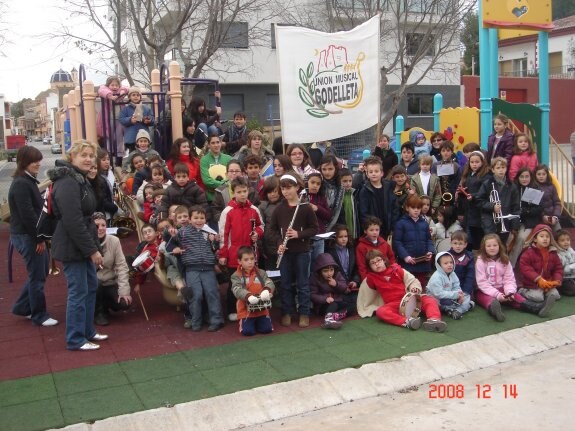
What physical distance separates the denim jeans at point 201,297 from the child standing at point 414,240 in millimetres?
2201

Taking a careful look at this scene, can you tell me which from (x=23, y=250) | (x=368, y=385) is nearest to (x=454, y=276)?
(x=368, y=385)

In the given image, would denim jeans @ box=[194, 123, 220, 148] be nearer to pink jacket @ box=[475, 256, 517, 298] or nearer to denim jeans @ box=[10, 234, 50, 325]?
denim jeans @ box=[10, 234, 50, 325]

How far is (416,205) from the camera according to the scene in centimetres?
747

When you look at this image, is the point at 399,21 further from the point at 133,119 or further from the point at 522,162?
the point at 133,119

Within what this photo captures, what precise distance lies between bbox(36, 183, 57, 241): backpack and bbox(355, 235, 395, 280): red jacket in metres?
3.17

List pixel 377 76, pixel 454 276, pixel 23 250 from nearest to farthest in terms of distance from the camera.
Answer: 1. pixel 23 250
2. pixel 454 276
3. pixel 377 76

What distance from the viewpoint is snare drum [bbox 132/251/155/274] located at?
22.3 ft

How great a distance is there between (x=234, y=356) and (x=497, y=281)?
319cm

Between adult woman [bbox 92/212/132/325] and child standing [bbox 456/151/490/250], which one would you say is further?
child standing [bbox 456/151/490/250]

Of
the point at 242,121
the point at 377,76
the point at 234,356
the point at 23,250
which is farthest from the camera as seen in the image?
the point at 242,121

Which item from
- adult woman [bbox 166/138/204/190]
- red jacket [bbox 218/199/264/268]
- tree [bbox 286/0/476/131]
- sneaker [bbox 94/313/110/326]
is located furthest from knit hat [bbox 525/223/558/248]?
tree [bbox 286/0/476/131]

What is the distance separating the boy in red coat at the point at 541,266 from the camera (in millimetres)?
7363

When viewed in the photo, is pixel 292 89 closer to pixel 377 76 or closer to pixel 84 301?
pixel 377 76
